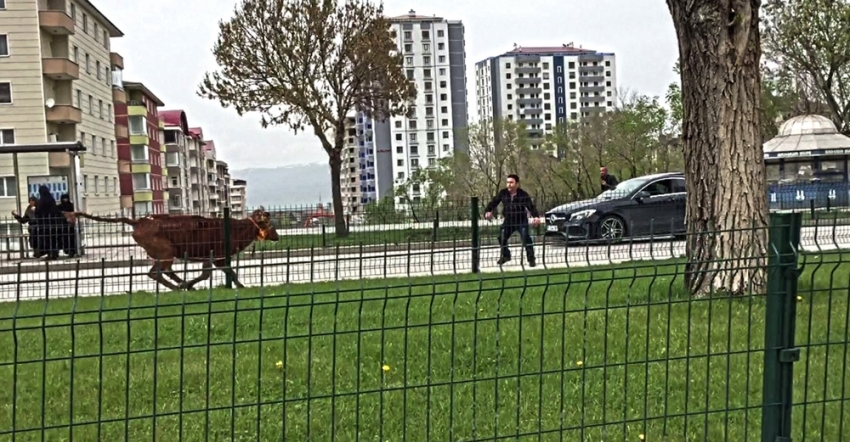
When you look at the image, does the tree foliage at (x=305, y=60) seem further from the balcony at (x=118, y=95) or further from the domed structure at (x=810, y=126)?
the balcony at (x=118, y=95)

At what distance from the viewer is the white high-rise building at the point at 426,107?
11638 cm

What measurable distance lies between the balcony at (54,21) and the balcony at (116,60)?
41.0 ft

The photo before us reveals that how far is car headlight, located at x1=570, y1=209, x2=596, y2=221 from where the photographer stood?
16.7 m

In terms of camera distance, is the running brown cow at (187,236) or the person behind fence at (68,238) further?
the person behind fence at (68,238)

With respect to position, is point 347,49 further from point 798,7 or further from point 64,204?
point 798,7

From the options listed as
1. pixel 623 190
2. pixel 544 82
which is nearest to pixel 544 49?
pixel 544 82

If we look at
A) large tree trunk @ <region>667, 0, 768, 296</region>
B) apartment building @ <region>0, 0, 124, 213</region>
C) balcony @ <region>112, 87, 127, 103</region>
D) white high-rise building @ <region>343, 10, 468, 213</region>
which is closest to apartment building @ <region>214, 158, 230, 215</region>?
white high-rise building @ <region>343, 10, 468, 213</region>

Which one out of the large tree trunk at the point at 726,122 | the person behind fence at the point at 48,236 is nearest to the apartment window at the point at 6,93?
the person behind fence at the point at 48,236

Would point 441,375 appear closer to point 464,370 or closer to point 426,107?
point 464,370

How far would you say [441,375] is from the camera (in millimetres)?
5746

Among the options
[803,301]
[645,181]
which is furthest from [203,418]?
[645,181]

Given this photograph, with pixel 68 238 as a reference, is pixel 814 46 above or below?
above

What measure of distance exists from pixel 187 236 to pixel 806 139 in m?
22.7

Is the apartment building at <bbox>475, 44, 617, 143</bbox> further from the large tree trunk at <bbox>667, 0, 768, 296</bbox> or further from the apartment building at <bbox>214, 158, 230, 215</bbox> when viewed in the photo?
the large tree trunk at <bbox>667, 0, 768, 296</bbox>
